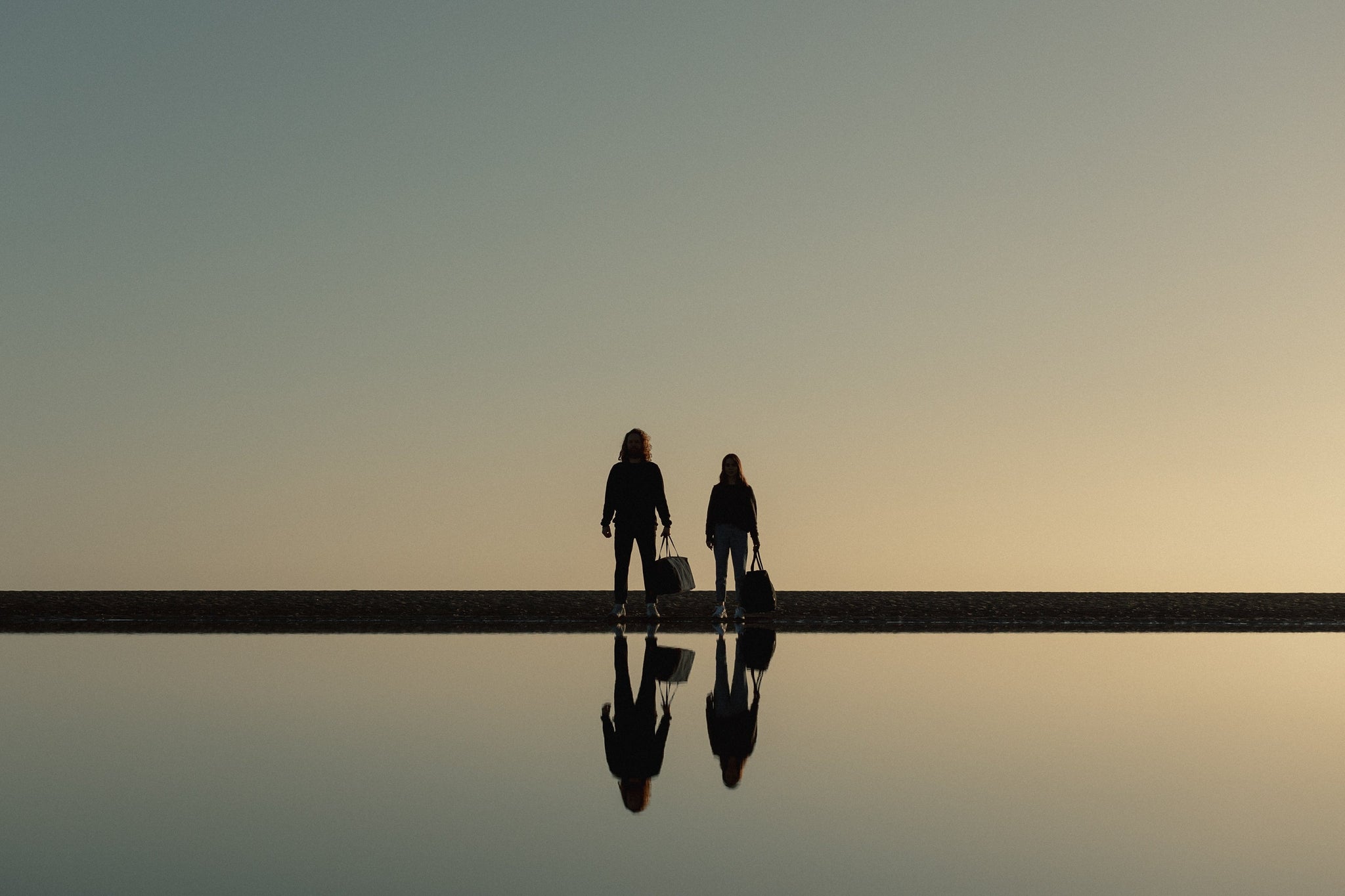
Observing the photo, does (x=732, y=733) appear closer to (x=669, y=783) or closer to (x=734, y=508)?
(x=669, y=783)

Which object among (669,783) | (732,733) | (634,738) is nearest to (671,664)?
(732,733)

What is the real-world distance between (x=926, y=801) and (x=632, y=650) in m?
7.26

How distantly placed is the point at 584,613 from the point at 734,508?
2776mm

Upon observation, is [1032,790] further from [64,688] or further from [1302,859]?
[64,688]

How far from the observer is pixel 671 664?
39.2ft

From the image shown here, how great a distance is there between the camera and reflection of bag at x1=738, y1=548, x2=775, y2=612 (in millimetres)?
17094

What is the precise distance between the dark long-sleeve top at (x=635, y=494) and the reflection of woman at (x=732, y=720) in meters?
5.21

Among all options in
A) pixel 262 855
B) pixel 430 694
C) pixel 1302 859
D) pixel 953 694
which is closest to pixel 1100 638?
pixel 953 694

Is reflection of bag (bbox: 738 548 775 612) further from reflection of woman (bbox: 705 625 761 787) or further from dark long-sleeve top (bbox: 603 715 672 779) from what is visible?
dark long-sleeve top (bbox: 603 715 672 779)

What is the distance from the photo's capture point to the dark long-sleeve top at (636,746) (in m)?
6.83

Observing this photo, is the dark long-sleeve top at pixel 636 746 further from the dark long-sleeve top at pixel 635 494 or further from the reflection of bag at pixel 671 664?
the dark long-sleeve top at pixel 635 494

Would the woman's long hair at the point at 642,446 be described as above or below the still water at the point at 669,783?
above

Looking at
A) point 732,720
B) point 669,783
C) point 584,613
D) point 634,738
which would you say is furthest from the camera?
point 584,613

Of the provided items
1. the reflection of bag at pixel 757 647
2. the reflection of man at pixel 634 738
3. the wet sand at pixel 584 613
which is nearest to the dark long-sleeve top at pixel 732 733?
the reflection of man at pixel 634 738
